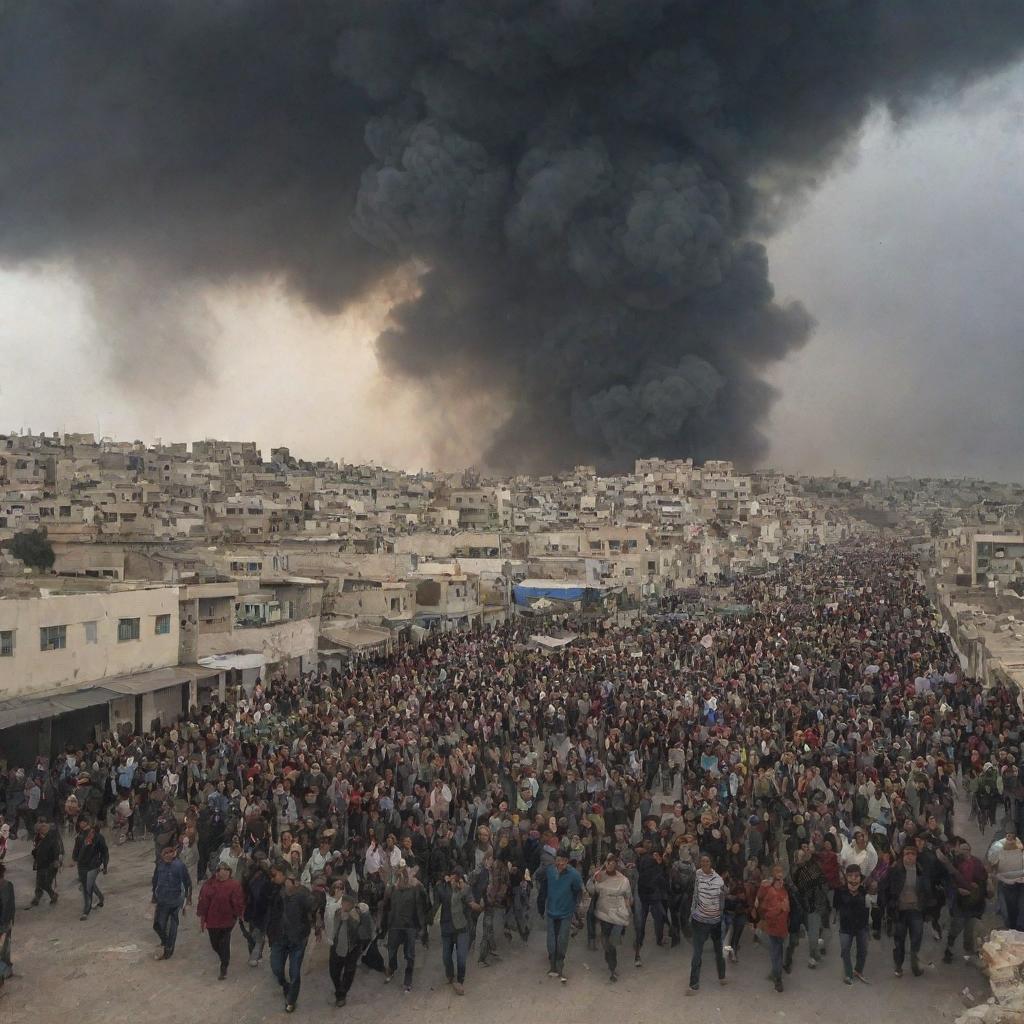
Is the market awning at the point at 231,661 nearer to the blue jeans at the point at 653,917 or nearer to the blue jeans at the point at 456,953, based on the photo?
the blue jeans at the point at 456,953

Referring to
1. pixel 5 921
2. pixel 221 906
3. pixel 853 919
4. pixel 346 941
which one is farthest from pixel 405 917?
pixel 853 919

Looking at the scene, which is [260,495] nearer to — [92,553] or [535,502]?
[535,502]

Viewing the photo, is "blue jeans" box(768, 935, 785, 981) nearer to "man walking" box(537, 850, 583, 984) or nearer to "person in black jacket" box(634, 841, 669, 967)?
"person in black jacket" box(634, 841, 669, 967)

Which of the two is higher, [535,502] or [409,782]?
[535,502]

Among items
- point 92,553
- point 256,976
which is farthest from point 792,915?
point 92,553

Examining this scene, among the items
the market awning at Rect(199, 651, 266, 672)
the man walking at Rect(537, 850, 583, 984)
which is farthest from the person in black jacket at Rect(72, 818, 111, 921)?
the market awning at Rect(199, 651, 266, 672)

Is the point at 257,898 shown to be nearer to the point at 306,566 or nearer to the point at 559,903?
the point at 559,903
